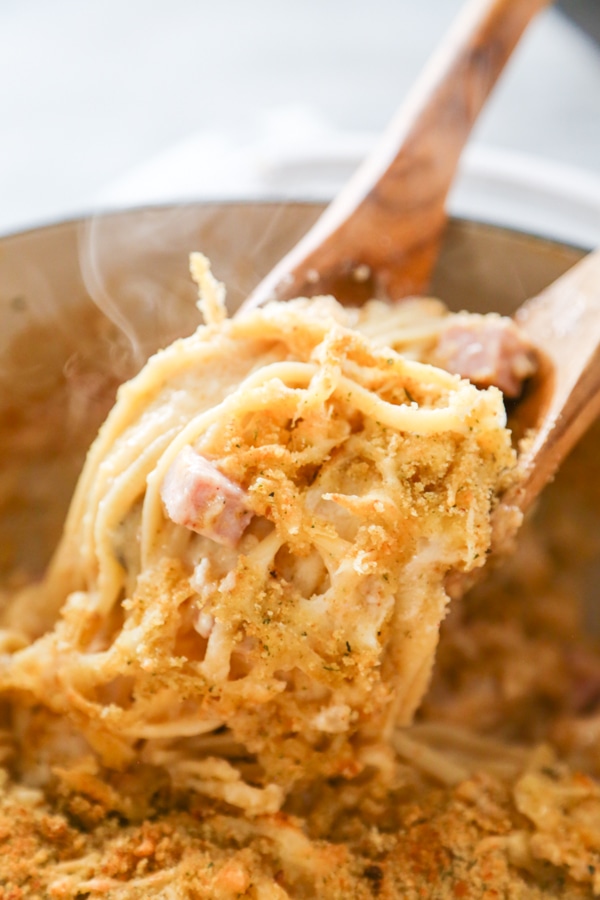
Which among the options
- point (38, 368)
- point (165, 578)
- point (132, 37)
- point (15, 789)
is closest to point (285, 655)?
point (165, 578)

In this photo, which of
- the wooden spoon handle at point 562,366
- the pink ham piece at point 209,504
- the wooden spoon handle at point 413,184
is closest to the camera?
the pink ham piece at point 209,504

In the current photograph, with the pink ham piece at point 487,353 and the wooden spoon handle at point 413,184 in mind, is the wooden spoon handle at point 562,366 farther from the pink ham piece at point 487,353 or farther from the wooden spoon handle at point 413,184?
the wooden spoon handle at point 413,184

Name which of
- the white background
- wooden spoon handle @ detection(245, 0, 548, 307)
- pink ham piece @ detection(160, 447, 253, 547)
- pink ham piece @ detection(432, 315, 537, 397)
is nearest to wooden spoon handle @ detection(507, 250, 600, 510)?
pink ham piece @ detection(432, 315, 537, 397)

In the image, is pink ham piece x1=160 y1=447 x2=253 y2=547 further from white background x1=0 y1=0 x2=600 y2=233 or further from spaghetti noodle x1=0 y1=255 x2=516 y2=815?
white background x1=0 y1=0 x2=600 y2=233

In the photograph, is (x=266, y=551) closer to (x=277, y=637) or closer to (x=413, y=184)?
(x=277, y=637)

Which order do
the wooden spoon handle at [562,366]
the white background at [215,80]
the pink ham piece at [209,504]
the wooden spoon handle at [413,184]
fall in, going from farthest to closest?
the white background at [215,80] → the wooden spoon handle at [413,184] → the wooden spoon handle at [562,366] → the pink ham piece at [209,504]

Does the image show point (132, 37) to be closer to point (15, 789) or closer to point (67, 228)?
point (67, 228)

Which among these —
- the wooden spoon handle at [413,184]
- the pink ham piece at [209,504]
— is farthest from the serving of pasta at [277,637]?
the wooden spoon handle at [413,184]
